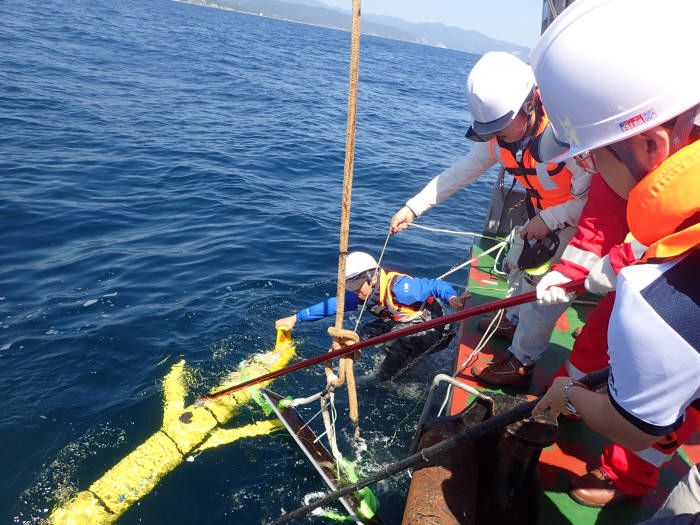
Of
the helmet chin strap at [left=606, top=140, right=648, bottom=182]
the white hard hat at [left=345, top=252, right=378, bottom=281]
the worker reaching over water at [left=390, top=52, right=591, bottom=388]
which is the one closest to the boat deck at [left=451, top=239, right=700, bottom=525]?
the worker reaching over water at [left=390, top=52, right=591, bottom=388]

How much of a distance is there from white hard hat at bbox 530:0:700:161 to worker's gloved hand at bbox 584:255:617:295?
33.9 inches

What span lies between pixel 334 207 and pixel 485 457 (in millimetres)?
8763

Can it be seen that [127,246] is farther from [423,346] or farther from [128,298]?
[423,346]

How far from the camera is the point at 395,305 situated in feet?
15.3

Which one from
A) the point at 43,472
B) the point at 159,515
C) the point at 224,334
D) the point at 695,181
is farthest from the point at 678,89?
the point at 224,334

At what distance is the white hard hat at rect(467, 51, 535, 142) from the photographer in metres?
3.05

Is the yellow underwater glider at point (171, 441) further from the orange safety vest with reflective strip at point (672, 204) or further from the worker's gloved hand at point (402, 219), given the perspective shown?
the orange safety vest with reflective strip at point (672, 204)

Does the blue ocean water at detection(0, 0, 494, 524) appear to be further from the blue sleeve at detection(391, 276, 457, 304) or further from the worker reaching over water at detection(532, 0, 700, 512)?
the worker reaching over water at detection(532, 0, 700, 512)

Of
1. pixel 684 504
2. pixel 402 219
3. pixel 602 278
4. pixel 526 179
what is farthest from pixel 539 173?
pixel 684 504

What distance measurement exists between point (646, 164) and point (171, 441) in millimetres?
4244

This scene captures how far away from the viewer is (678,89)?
1.24m

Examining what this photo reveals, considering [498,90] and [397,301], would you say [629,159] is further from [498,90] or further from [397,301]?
[397,301]

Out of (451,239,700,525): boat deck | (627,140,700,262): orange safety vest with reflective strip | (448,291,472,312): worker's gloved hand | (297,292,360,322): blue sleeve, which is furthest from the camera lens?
(297,292,360,322): blue sleeve

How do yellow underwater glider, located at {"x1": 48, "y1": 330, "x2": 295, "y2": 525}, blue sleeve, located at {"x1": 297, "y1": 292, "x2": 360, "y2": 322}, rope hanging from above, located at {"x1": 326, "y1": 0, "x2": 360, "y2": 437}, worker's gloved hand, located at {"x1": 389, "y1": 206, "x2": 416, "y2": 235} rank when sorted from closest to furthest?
1. rope hanging from above, located at {"x1": 326, "y1": 0, "x2": 360, "y2": 437}
2. yellow underwater glider, located at {"x1": 48, "y1": 330, "x2": 295, "y2": 525}
3. worker's gloved hand, located at {"x1": 389, "y1": 206, "x2": 416, "y2": 235}
4. blue sleeve, located at {"x1": 297, "y1": 292, "x2": 360, "y2": 322}
